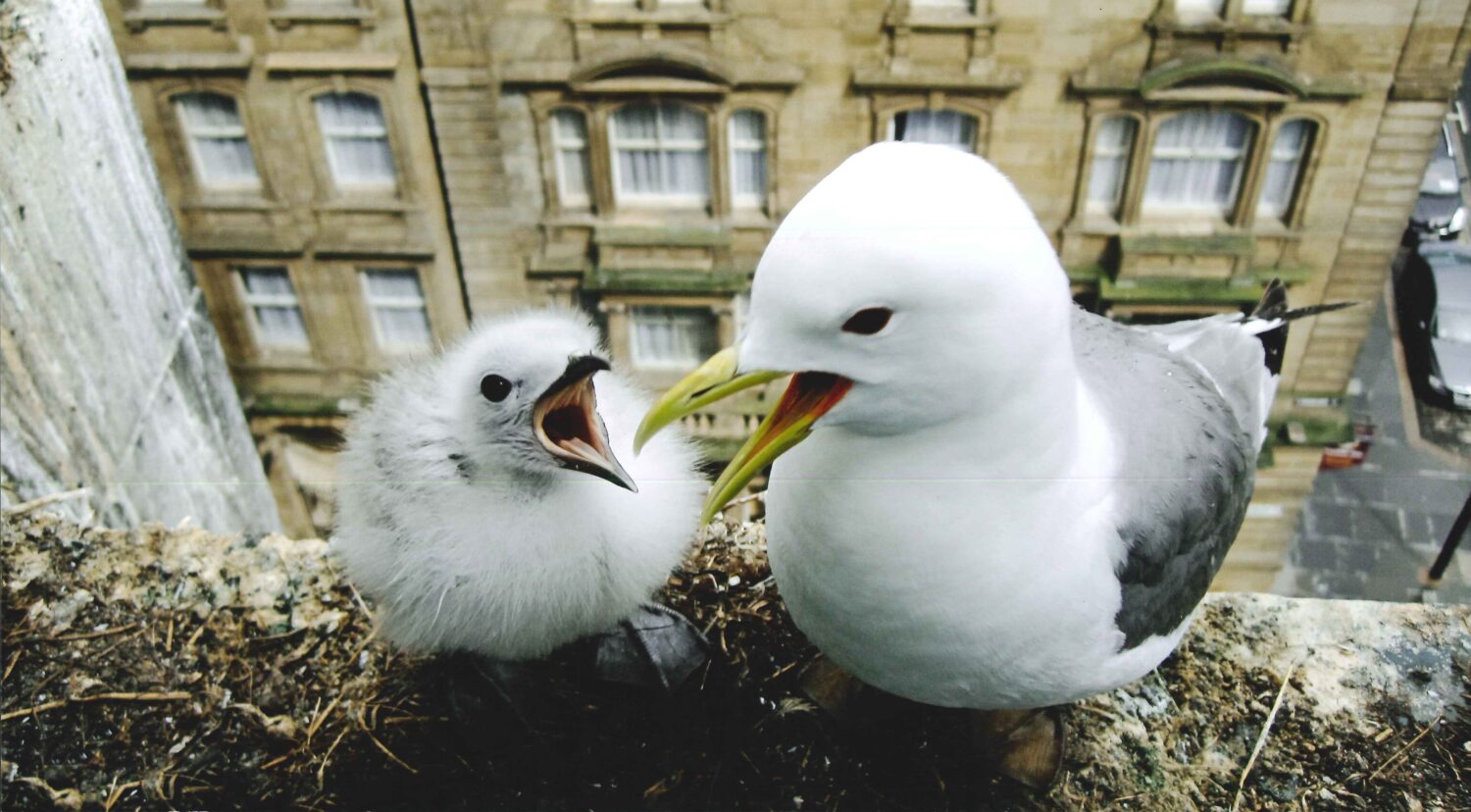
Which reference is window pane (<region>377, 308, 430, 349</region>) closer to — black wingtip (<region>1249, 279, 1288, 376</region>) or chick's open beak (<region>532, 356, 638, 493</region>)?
chick's open beak (<region>532, 356, 638, 493</region>)

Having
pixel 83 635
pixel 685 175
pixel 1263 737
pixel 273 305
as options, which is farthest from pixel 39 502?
pixel 1263 737

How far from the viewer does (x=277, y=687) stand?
884 mm

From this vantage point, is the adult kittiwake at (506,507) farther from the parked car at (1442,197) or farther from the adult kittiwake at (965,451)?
the parked car at (1442,197)

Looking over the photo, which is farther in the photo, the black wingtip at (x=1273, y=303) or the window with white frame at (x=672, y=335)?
the window with white frame at (x=672, y=335)

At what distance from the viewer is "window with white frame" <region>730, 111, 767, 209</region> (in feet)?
3.73

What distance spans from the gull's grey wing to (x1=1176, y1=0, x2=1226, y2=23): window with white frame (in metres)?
0.40

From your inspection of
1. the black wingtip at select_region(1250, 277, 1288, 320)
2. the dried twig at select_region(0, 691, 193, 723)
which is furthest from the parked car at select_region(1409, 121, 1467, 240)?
the dried twig at select_region(0, 691, 193, 723)

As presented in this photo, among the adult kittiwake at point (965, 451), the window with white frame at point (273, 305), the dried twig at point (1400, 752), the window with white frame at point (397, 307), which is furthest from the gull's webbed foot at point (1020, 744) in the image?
the window with white frame at point (273, 305)

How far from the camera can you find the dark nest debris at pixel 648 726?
0.80 metres

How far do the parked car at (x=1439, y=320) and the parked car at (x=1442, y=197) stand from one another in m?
0.02

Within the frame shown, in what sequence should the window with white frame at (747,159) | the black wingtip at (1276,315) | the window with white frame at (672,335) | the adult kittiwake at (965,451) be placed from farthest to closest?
the window with white frame at (672,335), the window with white frame at (747,159), the black wingtip at (1276,315), the adult kittiwake at (965,451)

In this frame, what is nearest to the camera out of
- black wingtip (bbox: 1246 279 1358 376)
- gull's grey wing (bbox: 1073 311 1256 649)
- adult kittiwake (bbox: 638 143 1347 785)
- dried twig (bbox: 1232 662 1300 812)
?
adult kittiwake (bbox: 638 143 1347 785)

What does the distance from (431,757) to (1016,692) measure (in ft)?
1.65

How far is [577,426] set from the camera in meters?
0.73
